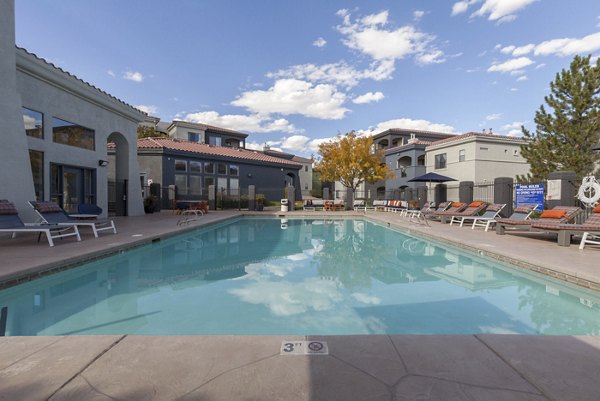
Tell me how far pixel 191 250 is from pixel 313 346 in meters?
7.01

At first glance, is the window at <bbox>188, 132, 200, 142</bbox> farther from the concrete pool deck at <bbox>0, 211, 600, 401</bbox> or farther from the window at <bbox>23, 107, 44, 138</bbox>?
the concrete pool deck at <bbox>0, 211, 600, 401</bbox>

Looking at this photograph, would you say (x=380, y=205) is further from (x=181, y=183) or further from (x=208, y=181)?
(x=181, y=183)

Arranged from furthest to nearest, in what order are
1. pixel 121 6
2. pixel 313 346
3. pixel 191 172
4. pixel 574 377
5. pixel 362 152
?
pixel 362 152
pixel 191 172
pixel 121 6
pixel 313 346
pixel 574 377

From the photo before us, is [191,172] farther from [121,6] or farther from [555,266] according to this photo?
[555,266]

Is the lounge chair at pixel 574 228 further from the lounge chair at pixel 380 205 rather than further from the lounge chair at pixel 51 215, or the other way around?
the lounge chair at pixel 380 205

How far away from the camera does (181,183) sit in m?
23.5

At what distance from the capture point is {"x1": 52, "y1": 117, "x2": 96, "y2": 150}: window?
10776mm

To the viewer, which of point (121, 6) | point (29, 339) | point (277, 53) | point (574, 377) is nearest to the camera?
point (574, 377)

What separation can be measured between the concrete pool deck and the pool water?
117 cm

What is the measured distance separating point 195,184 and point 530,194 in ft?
71.9

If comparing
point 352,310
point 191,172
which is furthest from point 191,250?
point 191,172

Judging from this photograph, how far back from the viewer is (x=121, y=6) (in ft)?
39.2

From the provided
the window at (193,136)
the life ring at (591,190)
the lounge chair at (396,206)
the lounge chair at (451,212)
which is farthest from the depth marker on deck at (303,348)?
the window at (193,136)

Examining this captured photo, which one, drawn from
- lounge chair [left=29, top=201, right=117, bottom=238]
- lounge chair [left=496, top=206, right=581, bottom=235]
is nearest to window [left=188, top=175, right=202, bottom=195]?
lounge chair [left=29, top=201, right=117, bottom=238]
